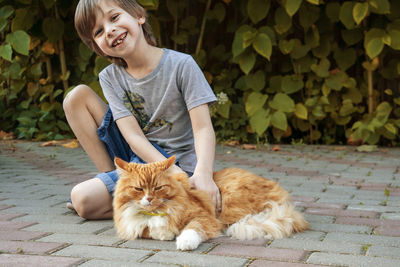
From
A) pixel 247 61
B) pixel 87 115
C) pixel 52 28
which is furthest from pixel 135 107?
pixel 52 28

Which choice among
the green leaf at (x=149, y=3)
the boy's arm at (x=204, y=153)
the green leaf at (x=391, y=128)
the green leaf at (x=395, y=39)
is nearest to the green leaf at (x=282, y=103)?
the green leaf at (x=391, y=128)

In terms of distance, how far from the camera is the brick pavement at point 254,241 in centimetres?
192

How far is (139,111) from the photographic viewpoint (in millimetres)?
2844

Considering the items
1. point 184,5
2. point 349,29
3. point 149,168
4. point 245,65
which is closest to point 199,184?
point 149,168

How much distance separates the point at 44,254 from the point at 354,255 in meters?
1.26

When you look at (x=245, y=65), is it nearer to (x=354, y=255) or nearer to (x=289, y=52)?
(x=289, y=52)

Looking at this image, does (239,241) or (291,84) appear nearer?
(239,241)

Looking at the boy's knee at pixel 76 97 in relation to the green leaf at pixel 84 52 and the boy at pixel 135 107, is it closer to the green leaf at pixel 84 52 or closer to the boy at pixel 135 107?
the boy at pixel 135 107

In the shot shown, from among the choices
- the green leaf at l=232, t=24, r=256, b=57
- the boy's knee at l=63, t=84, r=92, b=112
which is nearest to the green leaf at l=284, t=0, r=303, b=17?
the green leaf at l=232, t=24, r=256, b=57

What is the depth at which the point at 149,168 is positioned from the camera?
219 cm

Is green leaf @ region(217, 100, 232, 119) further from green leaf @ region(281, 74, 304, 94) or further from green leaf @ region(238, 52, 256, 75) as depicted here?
green leaf @ region(281, 74, 304, 94)

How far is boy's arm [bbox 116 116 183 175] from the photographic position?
2.63 meters

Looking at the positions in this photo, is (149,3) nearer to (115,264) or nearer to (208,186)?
(208,186)

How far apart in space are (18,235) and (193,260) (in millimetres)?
926
